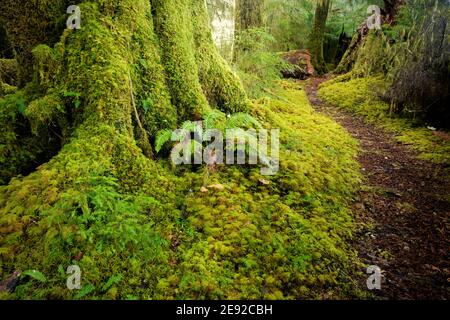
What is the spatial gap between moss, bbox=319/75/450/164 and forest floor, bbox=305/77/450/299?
475mm

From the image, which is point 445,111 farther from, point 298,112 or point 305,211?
point 305,211

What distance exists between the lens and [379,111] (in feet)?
32.4

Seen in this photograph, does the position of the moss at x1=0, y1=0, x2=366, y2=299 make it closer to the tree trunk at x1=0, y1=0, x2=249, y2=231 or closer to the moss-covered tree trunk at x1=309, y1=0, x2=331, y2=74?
the tree trunk at x1=0, y1=0, x2=249, y2=231

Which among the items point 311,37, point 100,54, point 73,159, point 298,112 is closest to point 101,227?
point 73,159

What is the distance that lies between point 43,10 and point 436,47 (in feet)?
30.5

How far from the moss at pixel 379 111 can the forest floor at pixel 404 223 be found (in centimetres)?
48

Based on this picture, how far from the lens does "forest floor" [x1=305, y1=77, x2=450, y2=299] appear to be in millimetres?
3475

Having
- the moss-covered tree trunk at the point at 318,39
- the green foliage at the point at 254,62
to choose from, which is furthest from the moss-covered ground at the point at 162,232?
the moss-covered tree trunk at the point at 318,39

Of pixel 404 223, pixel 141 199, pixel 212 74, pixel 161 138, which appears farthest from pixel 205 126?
pixel 404 223

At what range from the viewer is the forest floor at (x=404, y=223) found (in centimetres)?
348

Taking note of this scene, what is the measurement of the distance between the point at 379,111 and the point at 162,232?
8.65m

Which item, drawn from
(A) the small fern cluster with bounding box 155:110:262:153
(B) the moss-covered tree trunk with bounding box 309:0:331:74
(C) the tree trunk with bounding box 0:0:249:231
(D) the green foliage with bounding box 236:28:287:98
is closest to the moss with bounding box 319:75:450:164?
(D) the green foliage with bounding box 236:28:287:98

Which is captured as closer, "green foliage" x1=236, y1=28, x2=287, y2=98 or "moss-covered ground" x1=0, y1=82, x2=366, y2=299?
"moss-covered ground" x1=0, y1=82, x2=366, y2=299

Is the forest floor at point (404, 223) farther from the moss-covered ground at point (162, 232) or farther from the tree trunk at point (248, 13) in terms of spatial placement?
the tree trunk at point (248, 13)
